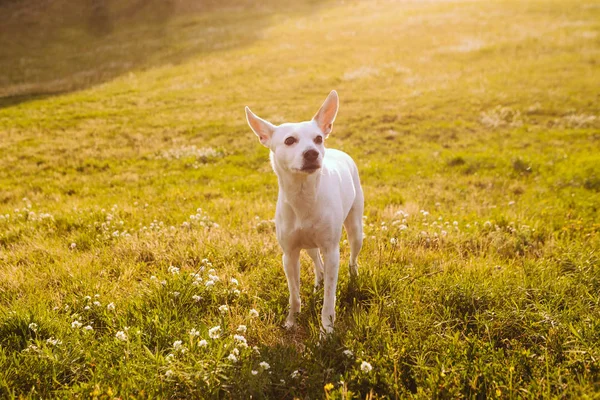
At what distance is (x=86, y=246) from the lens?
22.4 ft

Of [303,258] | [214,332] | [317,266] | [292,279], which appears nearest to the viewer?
[214,332]

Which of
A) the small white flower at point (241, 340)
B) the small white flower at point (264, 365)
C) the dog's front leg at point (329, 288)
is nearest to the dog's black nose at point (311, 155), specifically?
the dog's front leg at point (329, 288)

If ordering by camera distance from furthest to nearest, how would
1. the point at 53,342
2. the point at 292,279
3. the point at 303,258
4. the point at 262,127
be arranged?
the point at 303,258, the point at 262,127, the point at 292,279, the point at 53,342

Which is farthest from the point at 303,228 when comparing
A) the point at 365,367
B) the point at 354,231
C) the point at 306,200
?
the point at 365,367

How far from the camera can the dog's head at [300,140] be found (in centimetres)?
425

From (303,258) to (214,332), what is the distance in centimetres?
267

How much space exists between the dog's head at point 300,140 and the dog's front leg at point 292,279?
1053mm

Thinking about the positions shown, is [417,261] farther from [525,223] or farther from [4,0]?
[4,0]

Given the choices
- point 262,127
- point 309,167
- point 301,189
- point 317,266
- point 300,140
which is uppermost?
point 262,127

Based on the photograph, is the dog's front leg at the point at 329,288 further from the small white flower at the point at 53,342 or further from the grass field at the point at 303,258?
the small white flower at the point at 53,342

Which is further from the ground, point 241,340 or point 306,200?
point 306,200

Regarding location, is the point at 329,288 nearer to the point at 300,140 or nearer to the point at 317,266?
the point at 317,266

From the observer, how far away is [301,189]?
445 centimetres

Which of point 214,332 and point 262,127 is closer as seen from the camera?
point 214,332
